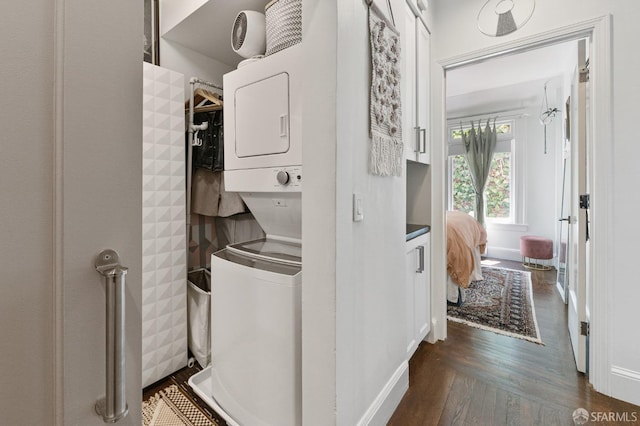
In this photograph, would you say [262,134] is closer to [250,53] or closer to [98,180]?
[250,53]

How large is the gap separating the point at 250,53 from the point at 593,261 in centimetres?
237

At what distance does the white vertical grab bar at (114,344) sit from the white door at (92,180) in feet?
0.06

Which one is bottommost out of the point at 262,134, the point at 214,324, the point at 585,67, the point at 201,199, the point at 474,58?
the point at 214,324

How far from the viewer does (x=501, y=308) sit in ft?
9.39

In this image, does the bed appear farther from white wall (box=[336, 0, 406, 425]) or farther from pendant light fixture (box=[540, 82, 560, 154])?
pendant light fixture (box=[540, 82, 560, 154])

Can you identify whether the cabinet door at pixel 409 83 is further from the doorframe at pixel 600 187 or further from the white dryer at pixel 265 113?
the doorframe at pixel 600 187

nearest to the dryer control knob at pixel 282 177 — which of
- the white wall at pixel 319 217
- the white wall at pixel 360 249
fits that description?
the white wall at pixel 319 217

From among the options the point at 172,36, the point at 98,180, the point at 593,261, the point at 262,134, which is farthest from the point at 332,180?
the point at 172,36

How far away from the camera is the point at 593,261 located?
171 cm

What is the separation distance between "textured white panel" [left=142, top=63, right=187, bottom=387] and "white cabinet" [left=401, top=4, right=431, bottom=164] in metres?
1.46

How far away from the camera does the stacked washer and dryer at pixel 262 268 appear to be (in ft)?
4.04

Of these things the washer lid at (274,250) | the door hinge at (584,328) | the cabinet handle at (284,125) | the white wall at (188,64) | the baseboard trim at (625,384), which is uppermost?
the white wall at (188,64)

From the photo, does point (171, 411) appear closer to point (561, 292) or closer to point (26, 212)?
point (26, 212)

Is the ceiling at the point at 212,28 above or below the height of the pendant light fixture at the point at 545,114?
below
